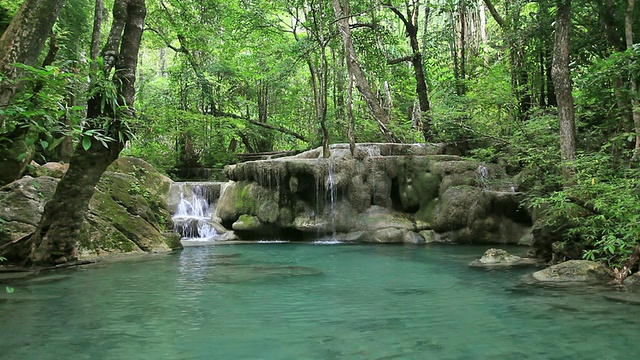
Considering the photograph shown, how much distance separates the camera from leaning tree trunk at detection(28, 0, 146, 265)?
623cm

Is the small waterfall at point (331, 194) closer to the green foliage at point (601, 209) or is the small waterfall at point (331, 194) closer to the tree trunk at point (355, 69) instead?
the tree trunk at point (355, 69)

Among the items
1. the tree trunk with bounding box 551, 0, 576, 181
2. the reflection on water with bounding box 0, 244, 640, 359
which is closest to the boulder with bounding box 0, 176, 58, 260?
the reflection on water with bounding box 0, 244, 640, 359

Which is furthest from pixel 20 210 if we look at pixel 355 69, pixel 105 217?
pixel 355 69

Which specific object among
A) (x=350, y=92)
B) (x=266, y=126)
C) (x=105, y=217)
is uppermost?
(x=266, y=126)

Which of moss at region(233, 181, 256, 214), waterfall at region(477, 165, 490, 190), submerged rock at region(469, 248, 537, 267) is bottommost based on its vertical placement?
submerged rock at region(469, 248, 537, 267)

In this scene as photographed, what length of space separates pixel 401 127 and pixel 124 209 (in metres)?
8.91

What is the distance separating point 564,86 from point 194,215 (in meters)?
12.4

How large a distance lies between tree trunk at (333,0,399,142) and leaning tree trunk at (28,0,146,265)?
799 centimetres

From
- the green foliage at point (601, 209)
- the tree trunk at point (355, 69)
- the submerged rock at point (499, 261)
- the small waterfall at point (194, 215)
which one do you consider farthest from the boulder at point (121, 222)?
the green foliage at point (601, 209)

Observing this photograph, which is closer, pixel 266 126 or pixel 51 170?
pixel 51 170

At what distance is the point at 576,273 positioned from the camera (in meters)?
5.91

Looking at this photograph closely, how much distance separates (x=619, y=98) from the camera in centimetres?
699

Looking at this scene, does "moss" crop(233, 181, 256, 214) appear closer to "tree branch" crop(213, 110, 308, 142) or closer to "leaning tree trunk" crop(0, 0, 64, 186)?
"tree branch" crop(213, 110, 308, 142)

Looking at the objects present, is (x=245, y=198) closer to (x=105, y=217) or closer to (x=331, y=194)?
(x=331, y=194)
